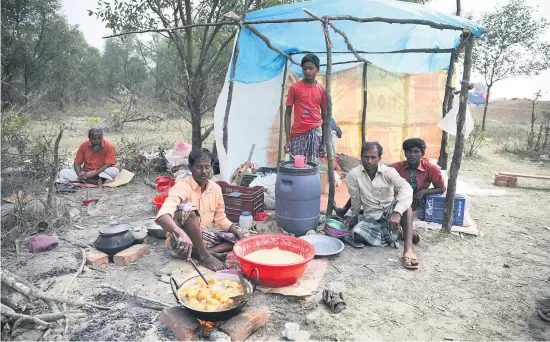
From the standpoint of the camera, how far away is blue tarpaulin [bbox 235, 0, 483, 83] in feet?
16.3

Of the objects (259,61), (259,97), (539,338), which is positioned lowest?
(539,338)

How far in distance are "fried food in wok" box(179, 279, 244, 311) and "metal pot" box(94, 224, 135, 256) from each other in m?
1.24

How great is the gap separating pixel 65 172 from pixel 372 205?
4.93 metres

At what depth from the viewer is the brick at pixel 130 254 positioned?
340 cm

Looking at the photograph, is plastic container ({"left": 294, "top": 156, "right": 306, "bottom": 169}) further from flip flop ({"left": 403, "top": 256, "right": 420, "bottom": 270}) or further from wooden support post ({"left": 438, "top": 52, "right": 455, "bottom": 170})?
wooden support post ({"left": 438, "top": 52, "right": 455, "bottom": 170})

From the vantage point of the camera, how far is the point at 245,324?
2.39 meters

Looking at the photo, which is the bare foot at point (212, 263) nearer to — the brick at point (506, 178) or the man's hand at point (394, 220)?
the man's hand at point (394, 220)

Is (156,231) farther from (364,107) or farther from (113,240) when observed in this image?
(364,107)

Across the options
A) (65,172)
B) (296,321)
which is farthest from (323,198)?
(65,172)

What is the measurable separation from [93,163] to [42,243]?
2.87 meters

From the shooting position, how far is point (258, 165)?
6941 millimetres

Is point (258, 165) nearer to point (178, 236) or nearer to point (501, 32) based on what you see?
point (178, 236)

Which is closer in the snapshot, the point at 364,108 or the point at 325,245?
the point at 325,245

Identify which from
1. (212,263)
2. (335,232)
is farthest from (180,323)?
(335,232)
